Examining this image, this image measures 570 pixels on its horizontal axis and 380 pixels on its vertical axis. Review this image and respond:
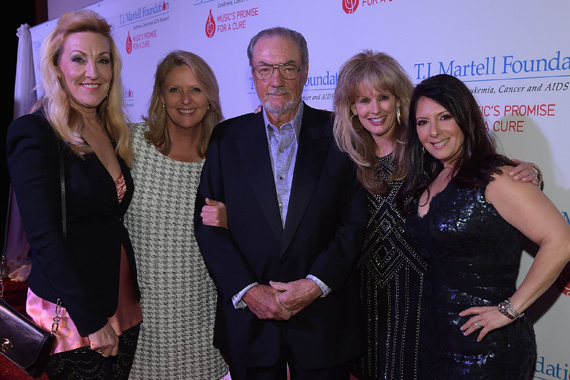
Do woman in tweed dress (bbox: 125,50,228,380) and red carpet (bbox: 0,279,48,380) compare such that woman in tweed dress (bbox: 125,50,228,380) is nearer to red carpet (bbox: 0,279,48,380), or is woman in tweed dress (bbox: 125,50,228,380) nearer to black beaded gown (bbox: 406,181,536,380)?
black beaded gown (bbox: 406,181,536,380)

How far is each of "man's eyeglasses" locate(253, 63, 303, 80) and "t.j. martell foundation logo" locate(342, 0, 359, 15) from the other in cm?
132

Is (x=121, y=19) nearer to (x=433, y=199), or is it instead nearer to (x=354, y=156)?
(x=354, y=156)

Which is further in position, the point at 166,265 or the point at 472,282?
the point at 166,265

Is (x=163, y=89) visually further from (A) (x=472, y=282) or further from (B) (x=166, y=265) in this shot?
(A) (x=472, y=282)

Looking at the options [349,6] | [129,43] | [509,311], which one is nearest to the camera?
[509,311]

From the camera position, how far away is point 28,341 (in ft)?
6.40

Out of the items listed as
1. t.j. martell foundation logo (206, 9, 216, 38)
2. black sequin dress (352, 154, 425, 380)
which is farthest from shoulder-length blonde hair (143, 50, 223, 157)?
t.j. martell foundation logo (206, 9, 216, 38)

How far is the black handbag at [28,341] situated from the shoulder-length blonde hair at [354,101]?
124 centimetres

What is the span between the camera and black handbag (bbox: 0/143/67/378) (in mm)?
1932

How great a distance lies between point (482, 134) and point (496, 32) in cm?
97

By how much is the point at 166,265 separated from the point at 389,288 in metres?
1.06

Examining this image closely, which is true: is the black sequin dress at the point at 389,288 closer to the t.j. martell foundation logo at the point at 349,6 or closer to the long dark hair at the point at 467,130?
the long dark hair at the point at 467,130

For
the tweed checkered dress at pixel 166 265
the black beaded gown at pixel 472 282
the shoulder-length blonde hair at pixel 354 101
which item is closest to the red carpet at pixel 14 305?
the tweed checkered dress at pixel 166 265

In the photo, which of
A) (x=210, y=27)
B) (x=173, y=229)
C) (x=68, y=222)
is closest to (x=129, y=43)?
(x=210, y=27)
